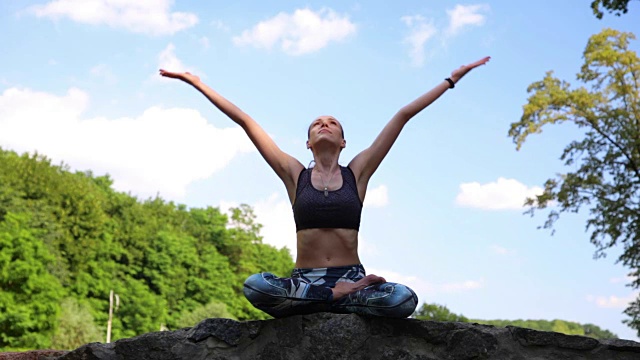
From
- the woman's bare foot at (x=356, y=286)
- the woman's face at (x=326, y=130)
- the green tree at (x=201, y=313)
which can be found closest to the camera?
the woman's bare foot at (x=356, y=286)

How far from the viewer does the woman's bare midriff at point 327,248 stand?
514 centimetres

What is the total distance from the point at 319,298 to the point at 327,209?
667mm

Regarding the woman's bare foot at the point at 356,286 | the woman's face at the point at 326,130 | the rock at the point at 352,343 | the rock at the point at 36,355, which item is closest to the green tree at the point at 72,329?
the rock at the point at 36,355

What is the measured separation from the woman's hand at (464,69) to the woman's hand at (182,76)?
6.16 ft

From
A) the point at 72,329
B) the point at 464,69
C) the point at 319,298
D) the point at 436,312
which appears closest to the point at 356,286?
the point at 319,298

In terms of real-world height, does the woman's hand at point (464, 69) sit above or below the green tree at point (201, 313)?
below

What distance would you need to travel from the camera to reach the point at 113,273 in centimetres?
3716

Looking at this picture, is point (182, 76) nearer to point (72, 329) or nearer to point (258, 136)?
point (258, 136)

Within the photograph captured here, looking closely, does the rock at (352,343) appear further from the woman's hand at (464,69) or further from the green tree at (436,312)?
the green tree at (436,312)

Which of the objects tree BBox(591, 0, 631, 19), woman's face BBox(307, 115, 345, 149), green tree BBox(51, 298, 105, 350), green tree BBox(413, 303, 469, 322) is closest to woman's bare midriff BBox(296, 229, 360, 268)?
woman's face BBox(307, 115, 345, 149)

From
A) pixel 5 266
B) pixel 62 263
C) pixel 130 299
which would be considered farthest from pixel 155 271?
pixel 5 266

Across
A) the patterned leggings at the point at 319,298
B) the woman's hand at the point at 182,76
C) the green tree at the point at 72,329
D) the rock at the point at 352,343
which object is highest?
the green tree at the point at 72,329

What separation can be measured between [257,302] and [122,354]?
3.16ft

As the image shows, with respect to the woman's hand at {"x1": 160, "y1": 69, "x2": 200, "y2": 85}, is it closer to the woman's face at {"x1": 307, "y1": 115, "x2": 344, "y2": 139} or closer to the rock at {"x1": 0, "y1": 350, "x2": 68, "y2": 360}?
the woman's face at {"x1": 307, "y1": 115, "x2": 344, "y2": 139}
